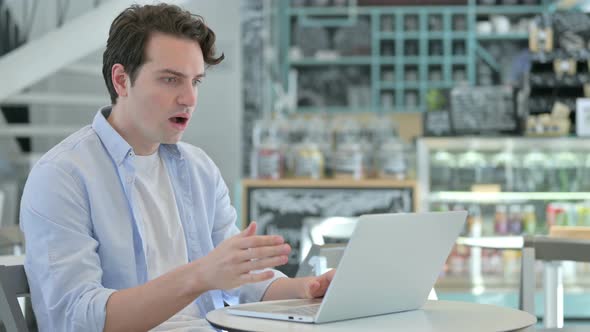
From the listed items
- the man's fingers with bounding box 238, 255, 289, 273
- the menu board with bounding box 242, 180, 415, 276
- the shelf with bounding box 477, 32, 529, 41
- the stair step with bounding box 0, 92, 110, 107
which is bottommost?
the menu board with bounding box 242, 180, 415, 276

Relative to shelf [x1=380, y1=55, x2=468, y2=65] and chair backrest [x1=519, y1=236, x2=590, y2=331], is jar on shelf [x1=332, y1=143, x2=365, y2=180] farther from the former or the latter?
shelf [x1=380, y1=55, x2=468, y2=65]

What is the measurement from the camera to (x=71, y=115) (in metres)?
8.90

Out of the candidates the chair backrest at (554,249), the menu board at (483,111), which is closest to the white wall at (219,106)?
the menu board at (483,111)

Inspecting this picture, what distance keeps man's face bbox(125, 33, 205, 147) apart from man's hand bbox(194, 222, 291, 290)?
1.49 feet

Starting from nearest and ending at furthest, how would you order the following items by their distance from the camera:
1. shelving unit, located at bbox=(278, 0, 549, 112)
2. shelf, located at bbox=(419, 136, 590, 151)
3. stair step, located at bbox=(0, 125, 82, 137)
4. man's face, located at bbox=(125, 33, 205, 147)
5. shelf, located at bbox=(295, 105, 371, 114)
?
man's face, located at bbox=(125, 33, 205, 147) → shelf, located at bbox=(419, 136, 590, 151) → stair step, located at bbox=(0, 125, 82, 137) → shelving unit, located at bbox=(278, 0, 549, 112) → shelf, located at bbox=(295, 105, 371, 114)

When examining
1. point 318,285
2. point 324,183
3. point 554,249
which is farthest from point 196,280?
point 324,183

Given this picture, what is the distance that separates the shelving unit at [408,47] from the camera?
9531 mm

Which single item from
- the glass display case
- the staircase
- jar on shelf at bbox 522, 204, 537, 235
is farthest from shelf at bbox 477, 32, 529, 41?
jar on shelf at bbox 522, 204, 537, 235

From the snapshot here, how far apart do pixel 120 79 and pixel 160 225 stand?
0.32 m

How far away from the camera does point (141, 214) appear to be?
1.94m

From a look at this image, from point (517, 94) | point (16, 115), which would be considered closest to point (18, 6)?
point (16, 115)

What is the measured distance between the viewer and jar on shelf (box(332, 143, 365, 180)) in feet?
19.0

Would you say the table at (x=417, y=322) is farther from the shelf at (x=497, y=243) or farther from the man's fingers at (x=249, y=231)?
the shelf at (x=497, y=243)

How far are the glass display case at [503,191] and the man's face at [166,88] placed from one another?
3.89 m
